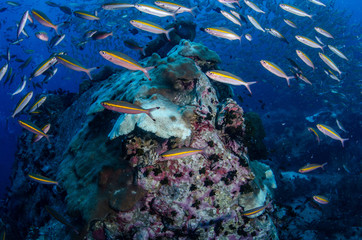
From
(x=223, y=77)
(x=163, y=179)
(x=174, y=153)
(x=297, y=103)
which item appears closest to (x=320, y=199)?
Result: (x=223, y=77)

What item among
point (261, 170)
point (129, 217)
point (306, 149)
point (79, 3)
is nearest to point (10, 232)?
point (129, 217)

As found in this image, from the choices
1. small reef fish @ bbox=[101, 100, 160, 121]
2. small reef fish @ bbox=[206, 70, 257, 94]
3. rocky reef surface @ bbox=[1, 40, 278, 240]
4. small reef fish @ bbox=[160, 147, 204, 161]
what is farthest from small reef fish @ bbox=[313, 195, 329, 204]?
small reef fish @ bbox=[101, 100, 160, 121]

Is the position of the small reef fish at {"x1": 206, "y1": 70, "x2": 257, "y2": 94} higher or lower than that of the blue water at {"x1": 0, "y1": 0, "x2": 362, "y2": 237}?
higher

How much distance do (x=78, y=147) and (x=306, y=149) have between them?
15.0 m

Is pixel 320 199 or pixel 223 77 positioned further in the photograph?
pixel 320 199

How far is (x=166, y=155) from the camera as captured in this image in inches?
112

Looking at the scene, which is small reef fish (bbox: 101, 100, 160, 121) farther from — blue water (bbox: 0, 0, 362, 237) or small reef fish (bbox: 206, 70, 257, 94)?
Result: blue water (bbox: 0, 0, 362, 237)

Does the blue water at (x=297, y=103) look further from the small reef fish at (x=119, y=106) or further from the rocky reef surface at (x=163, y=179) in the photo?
the small reef fish at (x=119, y=106)

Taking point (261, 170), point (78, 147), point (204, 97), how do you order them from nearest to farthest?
point (204, 97) < point (78, 147) < point (261, 170)

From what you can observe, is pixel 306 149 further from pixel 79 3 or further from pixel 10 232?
pixel 79 3

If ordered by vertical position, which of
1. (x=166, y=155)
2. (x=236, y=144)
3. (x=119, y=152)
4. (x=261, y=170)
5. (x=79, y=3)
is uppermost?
(x=166, y=155)

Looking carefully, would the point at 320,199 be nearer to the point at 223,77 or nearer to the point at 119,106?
the point at 223,77

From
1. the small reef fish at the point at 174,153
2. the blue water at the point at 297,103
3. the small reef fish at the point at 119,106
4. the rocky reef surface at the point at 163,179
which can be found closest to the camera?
the small reef fish at the point at 174,153

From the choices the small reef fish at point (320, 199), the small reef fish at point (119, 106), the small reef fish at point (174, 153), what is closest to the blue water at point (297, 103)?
the small reef fish at point (320, 199)
